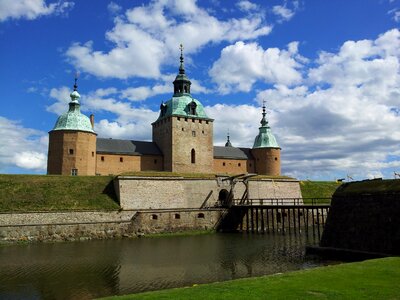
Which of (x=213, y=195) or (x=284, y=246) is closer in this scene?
(x=284, y=246)

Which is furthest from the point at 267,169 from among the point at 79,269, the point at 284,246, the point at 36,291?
the point at 36,291

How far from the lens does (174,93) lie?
162 feet

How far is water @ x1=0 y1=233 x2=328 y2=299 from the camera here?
13906 millimetres

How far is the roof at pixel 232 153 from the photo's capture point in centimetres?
5078

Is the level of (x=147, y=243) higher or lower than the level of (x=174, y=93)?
lower

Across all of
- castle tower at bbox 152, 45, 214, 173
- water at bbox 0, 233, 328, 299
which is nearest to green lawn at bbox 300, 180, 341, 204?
→ castle tower at bbox 152, 45, 214, 173

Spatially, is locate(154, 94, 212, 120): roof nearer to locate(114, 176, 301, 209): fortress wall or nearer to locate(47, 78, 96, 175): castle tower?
locate(47, 78, 96, 175): castle tower

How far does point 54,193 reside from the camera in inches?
1252

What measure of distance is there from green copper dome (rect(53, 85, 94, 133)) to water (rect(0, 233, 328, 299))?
16.2m

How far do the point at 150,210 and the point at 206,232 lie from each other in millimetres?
5222

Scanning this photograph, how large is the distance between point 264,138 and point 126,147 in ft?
63.1

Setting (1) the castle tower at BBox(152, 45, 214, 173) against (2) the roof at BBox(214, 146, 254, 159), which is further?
(2) the roof at BBox(214, 146, 254, 159)

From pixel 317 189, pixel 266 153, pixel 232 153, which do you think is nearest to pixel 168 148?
pixel 232 153

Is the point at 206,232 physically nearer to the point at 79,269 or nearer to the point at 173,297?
the point at 79,269
